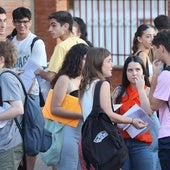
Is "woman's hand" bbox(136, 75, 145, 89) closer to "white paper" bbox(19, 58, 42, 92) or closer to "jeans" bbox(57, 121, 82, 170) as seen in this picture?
"jeans" bbox(57, 121, 82, 170)

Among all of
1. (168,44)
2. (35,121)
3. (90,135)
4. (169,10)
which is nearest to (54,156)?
(35,121)

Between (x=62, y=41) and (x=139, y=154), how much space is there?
190 centimetres

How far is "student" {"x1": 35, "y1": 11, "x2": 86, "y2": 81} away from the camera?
28.8 ft

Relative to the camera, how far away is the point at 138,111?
7.27 meters

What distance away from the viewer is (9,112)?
22.7ft

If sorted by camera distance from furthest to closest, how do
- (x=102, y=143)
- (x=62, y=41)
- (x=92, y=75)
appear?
1. (x=62, y=41)
2. (x=92, y=75)
3. (x=102, y=143)

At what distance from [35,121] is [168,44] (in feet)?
4.59

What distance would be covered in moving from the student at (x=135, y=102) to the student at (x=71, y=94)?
44cm

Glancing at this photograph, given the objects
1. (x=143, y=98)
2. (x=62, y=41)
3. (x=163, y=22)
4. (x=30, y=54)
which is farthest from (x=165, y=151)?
(x=163, y=22)

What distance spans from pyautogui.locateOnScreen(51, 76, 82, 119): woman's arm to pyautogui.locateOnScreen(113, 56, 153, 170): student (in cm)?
47

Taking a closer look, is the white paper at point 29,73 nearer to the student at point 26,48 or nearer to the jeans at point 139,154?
the student at point 26,48

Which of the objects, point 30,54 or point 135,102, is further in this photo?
point 30,54

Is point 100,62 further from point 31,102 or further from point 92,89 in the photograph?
point 31,102

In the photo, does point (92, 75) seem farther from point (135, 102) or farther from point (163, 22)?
point (163, 22)
